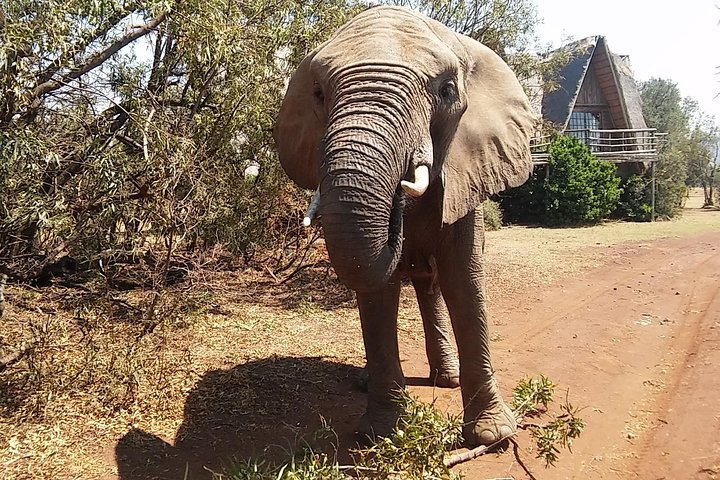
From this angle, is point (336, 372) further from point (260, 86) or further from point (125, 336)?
point (260, 86)

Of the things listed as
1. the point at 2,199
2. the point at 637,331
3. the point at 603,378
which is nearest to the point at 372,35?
the point at 2,199

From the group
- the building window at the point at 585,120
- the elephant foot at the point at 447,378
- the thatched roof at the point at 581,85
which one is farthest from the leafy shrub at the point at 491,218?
the elephant foot at the point at 447,378

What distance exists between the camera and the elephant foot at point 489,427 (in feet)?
13.3

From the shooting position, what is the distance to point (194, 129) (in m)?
7.20

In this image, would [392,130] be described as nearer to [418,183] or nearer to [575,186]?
[418,183]

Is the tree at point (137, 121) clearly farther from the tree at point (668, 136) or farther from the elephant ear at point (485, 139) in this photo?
the tree at point (668, 136)

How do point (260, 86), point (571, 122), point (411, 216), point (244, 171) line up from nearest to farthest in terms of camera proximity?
point (411, 216), point (260, 86), point (244, 171), point (571, 122)

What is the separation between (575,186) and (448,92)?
749 inches

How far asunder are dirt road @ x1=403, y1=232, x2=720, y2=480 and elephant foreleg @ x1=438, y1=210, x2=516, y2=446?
0.22 m

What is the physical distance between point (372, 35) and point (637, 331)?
5596mm

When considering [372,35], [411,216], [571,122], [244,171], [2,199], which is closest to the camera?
[372,35]

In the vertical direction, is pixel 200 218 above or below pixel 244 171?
below

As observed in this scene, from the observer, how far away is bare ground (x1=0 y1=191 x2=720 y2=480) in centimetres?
400

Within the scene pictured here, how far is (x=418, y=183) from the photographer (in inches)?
120
